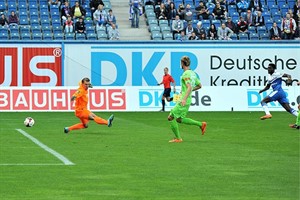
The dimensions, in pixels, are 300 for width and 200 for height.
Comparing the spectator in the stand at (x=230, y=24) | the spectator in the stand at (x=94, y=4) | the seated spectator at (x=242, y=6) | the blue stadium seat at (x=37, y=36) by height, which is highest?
the spectator in the stand at (x=94, y=4)

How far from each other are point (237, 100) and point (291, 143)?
19471mm

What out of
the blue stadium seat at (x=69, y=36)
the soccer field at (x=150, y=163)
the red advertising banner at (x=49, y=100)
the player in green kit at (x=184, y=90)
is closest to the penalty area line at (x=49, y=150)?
the soccer field at (x=150, y=163)

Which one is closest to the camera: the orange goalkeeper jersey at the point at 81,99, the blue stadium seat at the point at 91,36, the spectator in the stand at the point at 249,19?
the orange goalkeeper jersey at the point at 81,99

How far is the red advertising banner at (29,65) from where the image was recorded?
145 ft

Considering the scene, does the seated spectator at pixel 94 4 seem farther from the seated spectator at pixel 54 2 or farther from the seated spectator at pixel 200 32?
the seated spectator at pixel 200 32

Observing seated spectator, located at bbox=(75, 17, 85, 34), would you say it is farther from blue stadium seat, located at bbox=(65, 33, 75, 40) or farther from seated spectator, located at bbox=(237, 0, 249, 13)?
seated spectator, located at bbox=(237, 0, 249, 13)

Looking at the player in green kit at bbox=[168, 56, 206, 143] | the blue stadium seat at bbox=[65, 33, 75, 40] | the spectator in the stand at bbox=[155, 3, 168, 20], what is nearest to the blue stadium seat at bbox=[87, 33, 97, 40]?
the blue stadium seat at bbox=[65, 33, 75, 40]

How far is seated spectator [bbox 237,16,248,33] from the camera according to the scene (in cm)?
4666

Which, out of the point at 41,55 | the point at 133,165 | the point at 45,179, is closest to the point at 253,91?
the point at 41,55

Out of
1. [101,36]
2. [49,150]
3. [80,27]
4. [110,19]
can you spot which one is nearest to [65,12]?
[80,27]

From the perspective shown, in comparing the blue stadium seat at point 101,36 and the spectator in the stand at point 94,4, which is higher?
the spectator in the stand at point 94,4

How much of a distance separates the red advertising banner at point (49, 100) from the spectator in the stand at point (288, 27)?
995cm

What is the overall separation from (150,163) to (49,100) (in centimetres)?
2313

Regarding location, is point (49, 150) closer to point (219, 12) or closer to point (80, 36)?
point (80, 36)
